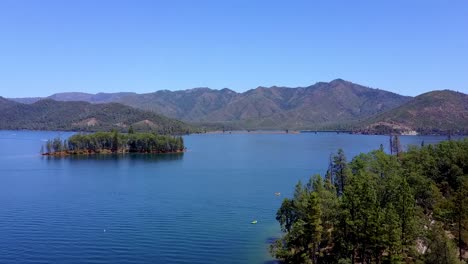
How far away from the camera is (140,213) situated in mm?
92188

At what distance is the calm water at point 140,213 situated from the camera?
6675cm

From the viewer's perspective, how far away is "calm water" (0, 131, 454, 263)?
66.8 metres

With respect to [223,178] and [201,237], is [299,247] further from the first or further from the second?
[223,178]

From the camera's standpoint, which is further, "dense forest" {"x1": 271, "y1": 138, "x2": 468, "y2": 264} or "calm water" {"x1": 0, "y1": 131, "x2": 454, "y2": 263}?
"calm water" {"x1": 0, "y1": 131, "x2": 454, "y2": 263}

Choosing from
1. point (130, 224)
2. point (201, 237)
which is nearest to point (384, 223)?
point (201, 237)

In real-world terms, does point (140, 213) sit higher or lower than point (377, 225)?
lower

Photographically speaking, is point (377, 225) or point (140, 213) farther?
point (140, 213)

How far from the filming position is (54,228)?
79.5 meters

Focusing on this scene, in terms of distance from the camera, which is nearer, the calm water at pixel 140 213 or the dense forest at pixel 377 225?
the dense forest at pixel 377 225

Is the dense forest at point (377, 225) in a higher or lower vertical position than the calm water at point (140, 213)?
higher

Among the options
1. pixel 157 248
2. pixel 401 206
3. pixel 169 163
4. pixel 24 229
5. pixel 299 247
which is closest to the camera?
pixel 401 206

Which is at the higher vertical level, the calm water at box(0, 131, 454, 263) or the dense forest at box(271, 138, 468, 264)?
the dense forest at box(271, 138, 468, 264)

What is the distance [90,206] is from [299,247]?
57744 mm

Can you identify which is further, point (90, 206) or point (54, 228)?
point (90, 206)
